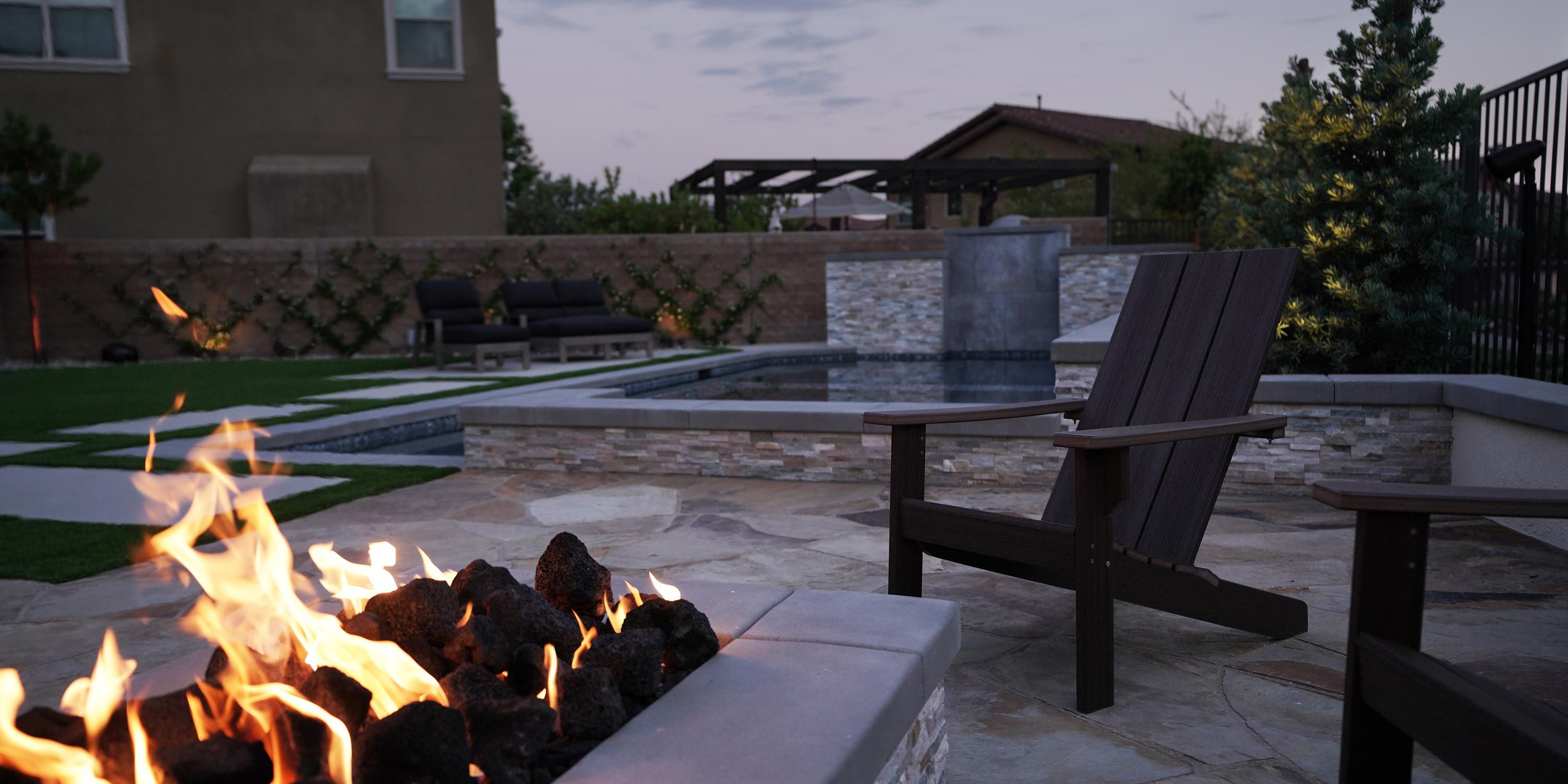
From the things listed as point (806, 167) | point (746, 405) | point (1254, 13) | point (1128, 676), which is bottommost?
point (1128, 676)

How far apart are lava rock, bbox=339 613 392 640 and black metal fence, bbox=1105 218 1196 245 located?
16701mm

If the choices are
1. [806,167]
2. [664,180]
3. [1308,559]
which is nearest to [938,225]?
[664,180]

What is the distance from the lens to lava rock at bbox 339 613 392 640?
1.47m

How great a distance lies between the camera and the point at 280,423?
258 inches

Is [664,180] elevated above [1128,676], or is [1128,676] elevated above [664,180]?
[664,180]

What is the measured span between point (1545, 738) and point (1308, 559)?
2440mm

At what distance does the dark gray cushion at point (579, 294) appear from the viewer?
1247cm

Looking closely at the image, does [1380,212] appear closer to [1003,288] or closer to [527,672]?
[527,672]

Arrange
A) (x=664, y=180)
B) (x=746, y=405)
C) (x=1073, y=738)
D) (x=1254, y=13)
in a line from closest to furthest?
(x=1073, y=738), (x=746, y=405), (x=1254, y=13), (x=664, y=180)

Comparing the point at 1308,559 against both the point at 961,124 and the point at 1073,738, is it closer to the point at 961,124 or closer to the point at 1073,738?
the point at 1073,738

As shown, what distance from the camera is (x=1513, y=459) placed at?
12.1ft

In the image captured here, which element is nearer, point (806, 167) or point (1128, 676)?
point (1128, 676)

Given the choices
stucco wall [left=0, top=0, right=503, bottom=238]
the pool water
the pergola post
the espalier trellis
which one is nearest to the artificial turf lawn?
the pool water

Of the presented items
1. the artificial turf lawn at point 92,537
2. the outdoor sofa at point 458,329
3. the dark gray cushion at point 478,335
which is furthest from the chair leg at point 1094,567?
the dark gray cushion at point 478,335
